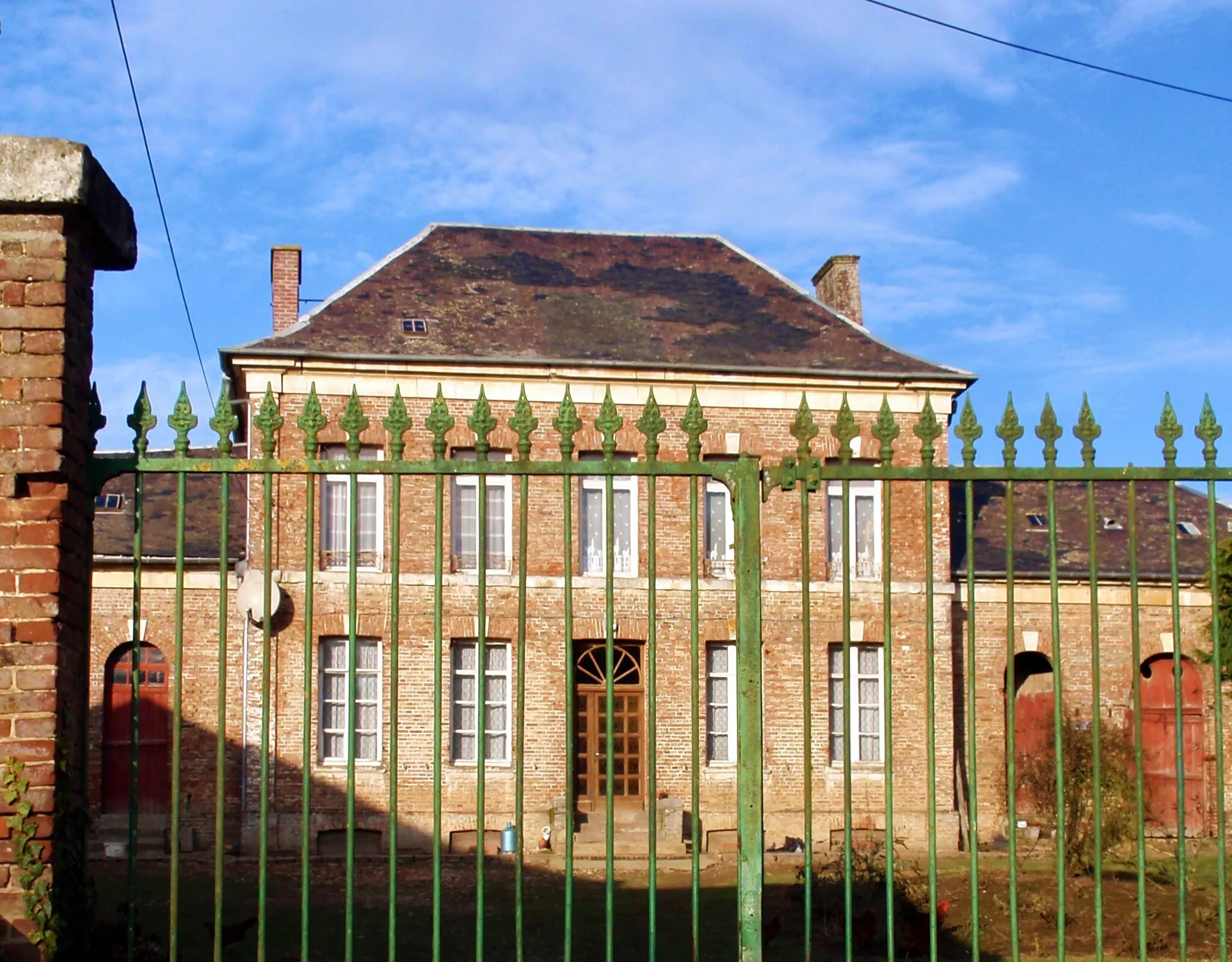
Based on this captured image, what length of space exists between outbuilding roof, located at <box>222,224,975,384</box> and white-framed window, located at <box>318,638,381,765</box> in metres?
4.17

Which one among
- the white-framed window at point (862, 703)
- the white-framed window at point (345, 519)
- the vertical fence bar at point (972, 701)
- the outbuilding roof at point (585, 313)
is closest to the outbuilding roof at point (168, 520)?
the white-framed window at point (345, 519)

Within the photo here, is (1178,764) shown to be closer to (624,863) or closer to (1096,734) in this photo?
(1096,734)

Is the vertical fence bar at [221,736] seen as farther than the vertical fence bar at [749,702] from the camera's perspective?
No

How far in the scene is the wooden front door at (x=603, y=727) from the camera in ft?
69.2

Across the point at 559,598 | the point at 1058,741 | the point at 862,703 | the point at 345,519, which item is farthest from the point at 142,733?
the point at 1058,741

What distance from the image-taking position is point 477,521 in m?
21.2

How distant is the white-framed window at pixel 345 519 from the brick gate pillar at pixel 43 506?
1529 centimetres

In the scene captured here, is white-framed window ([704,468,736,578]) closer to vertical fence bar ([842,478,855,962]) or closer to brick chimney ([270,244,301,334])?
brick chimney ([270,244,301,334])

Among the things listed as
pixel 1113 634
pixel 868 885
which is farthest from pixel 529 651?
pixel 1113 634

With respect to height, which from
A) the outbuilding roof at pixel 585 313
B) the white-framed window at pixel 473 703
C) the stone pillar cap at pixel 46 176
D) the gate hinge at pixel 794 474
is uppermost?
the outbuilding roof at pixel 585 313

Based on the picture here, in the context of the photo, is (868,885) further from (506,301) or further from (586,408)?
(506,301)

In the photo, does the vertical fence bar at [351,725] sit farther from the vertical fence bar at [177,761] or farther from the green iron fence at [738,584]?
the vertical fence bar at [177,761]

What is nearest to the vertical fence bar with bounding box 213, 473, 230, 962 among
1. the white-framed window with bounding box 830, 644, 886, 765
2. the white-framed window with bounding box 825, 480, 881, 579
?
the white-framed window with bounding box 830, 644, 886, 765

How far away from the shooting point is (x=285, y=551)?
2117cm
